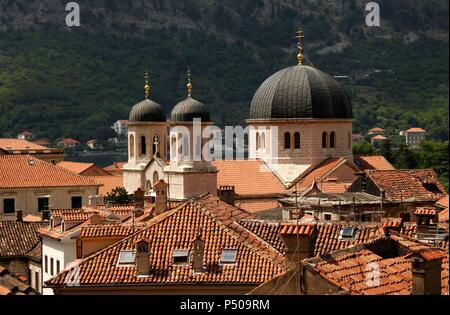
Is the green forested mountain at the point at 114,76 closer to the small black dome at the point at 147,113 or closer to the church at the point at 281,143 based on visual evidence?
the small black dome at the point at 147,113

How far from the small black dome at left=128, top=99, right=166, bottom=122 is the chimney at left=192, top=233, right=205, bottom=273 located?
56.2 metres

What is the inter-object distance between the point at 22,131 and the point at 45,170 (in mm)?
56586

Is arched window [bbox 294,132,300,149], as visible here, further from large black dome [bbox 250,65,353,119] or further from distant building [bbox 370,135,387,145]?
distant building [bbox 370,135,387,145]

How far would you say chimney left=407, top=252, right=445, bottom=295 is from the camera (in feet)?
55.2

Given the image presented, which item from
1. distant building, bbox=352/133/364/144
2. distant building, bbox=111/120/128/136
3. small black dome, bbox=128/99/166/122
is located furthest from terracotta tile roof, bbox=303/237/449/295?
distant building, bbox=111/120/128/136

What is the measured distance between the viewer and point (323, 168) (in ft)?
227

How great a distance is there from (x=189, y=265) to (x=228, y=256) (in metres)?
0.78

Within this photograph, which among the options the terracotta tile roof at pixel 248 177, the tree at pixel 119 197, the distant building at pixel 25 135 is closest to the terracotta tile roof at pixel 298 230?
the terracotta tile roof at pixel 248 177

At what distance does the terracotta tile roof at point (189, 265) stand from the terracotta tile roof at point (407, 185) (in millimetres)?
23240

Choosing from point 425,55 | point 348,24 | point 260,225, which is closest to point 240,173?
point 260,225

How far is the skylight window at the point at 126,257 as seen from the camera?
2530cm
